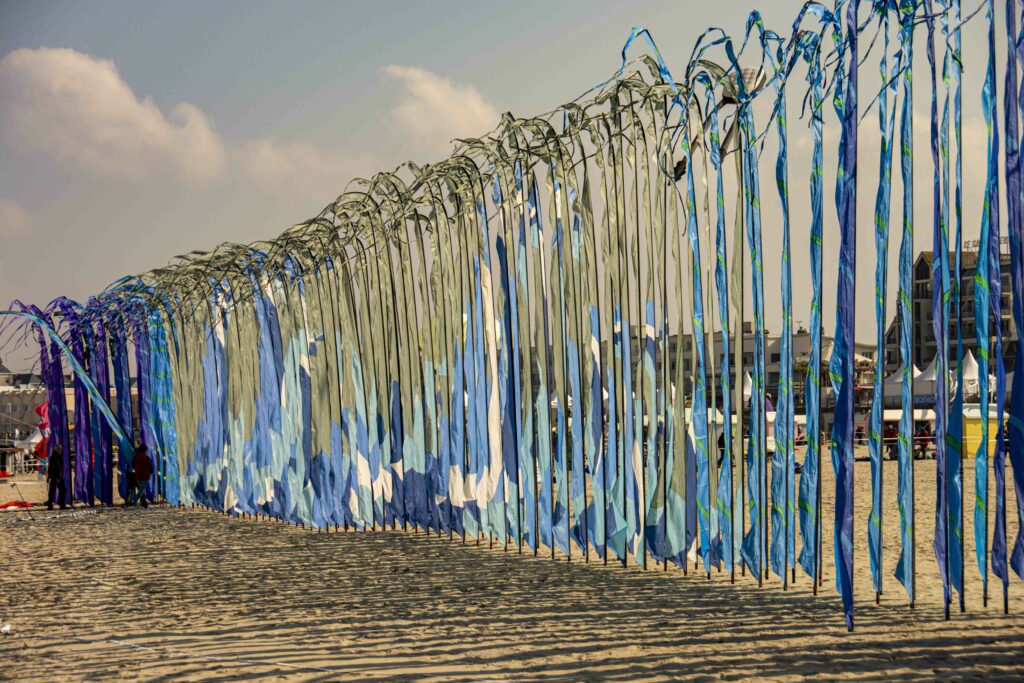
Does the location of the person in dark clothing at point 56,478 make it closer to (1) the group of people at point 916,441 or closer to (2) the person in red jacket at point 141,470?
(2) the person in red jacket at point 141,470

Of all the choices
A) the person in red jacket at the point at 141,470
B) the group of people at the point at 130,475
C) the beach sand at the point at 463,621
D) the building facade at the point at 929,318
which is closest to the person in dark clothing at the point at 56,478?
the group of people at the point at 130,475

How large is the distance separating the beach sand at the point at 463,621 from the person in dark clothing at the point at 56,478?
21.7 ft

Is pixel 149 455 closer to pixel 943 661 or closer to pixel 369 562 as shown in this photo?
pixel 369 562

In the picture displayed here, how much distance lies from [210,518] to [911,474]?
9.89 meters

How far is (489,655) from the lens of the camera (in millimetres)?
5781

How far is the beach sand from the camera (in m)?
5.42

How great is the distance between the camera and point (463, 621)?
670cm

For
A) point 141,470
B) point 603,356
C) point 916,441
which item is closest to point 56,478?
point 141,470

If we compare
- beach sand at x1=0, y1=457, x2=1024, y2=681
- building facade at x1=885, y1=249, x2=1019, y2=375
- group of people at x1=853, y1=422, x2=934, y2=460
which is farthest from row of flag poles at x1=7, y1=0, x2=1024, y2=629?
building facade at x1=885, y1=249, x2=1019, y2=375

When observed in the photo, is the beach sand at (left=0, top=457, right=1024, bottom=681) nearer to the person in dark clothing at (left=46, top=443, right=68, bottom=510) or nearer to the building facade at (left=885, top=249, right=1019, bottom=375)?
the person in dark clothing at (left=46, top=443, right=68, bottom=510)

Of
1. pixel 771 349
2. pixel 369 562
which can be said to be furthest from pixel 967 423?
pixel 771 349

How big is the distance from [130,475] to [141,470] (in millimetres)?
349

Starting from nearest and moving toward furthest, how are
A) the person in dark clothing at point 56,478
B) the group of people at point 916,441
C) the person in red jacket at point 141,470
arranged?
the person in red jacket at point 141,470, the person in dark clothing at point 56,478, the group of people at point 916,441

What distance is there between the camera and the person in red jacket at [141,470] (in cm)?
1628
